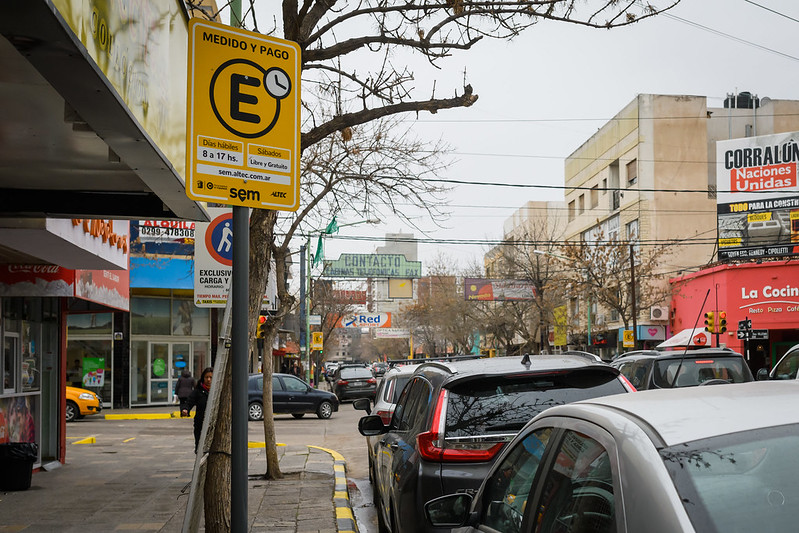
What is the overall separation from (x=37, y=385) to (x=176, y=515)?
552 centimetres

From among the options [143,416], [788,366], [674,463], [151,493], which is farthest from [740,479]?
[143,416]

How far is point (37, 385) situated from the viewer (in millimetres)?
14617

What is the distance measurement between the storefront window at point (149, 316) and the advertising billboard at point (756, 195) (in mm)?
23581

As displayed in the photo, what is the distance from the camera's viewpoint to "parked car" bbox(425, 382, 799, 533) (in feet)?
7.51

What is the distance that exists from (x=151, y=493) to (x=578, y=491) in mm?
10680

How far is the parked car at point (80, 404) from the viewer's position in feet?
88.1

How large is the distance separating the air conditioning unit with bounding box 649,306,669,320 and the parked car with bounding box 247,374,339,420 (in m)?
20.1

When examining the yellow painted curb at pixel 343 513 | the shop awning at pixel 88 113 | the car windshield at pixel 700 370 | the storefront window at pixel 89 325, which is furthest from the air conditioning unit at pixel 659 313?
the shop awning at pixel 88 113

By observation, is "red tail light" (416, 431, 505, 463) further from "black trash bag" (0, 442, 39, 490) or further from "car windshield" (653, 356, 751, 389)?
"black trash bag" (0, 442, 39, 490)

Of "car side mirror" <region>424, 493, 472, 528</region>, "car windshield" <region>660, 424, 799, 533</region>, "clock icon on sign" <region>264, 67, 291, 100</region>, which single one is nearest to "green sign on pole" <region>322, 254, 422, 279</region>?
"clock icon on sign" <region>264, 67, 291, 100</region>

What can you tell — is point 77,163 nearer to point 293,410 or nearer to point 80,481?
point 80,481

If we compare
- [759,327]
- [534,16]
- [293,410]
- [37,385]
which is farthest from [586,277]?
[534,16]

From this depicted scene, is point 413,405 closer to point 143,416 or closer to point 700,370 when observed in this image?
point 700,370

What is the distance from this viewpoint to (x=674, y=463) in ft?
7.88
